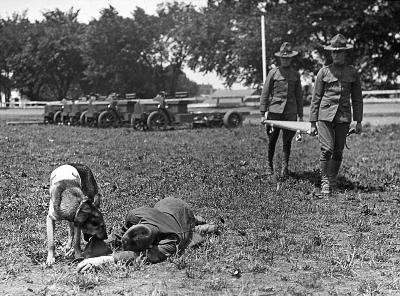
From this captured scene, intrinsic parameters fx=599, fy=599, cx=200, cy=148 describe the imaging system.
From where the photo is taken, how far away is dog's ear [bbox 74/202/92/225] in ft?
14.9

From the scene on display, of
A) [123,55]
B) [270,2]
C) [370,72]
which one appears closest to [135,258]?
[370,72]

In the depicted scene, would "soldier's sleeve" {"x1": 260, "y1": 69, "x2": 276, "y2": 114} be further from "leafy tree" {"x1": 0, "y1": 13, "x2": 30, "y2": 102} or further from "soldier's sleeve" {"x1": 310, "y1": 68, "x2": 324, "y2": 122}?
"leafy tree" {"x1": 0, "y1": 13, "x2": 30, "y2": 102}

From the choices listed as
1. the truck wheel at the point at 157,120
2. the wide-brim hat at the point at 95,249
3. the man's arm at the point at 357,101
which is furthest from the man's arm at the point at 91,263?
the truck wheel at the point at 157,120

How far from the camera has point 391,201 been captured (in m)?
7.62

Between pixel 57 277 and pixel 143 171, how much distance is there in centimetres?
529

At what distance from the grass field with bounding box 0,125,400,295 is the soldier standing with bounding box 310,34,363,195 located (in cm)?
47

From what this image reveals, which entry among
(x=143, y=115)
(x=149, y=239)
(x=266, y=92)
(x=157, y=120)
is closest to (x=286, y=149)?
(x=266, y=92)

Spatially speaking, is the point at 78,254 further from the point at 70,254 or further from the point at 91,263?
the point at 91,263

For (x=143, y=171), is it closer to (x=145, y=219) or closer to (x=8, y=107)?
(x=145, y=219)

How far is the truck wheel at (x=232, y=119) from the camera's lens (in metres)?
21.1

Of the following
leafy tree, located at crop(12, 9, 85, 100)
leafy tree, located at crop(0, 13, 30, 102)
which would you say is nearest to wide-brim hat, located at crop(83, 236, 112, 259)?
leafy tree, located at crop(12, 9, 85, 100)

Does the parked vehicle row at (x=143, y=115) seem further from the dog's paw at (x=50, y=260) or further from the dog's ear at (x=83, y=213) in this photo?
the dog's ear at (x=83, y=213)

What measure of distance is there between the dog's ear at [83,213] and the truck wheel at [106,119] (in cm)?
1691

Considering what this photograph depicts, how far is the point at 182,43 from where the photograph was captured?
4900cm
